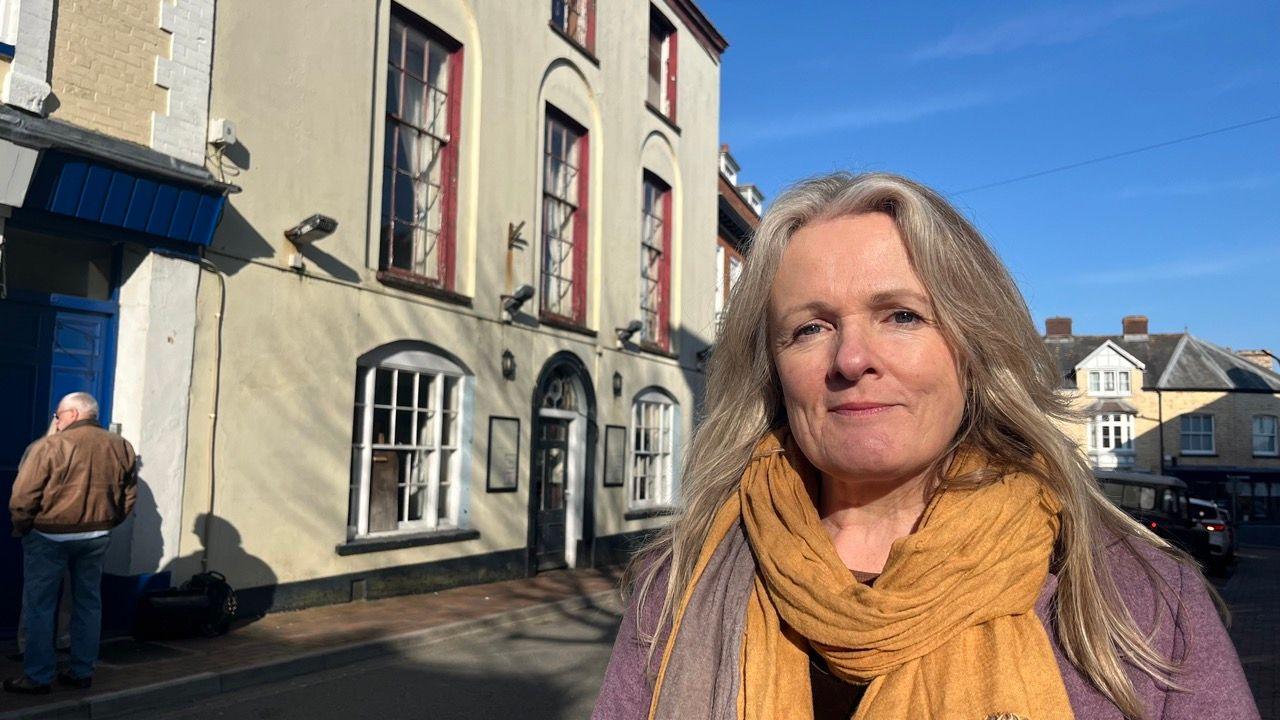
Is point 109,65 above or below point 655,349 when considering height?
above

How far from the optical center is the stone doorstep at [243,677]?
19.3 feet

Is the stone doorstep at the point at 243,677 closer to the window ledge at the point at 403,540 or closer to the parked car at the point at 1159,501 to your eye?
the window ledge at the point at 403,540

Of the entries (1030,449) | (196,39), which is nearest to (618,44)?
(196,39)

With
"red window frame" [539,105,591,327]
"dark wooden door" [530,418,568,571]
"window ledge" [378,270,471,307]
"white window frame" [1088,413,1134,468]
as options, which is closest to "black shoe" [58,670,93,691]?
"window ledge" [378,270,471,307]

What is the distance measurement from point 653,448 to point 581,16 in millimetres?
7462

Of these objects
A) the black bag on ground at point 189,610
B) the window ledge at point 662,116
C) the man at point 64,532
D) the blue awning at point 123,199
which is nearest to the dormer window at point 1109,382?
the window ledge at point 662,116

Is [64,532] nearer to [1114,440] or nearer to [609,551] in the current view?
[609,551]

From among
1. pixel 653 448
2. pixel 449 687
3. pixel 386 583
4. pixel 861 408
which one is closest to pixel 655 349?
pixel 653 448

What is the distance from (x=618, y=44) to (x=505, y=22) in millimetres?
3518

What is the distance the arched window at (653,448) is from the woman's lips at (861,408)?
48.1ft

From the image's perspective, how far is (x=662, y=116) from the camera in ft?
56.3

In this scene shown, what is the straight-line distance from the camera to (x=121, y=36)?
7891mm

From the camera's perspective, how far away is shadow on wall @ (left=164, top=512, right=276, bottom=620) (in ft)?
27.2

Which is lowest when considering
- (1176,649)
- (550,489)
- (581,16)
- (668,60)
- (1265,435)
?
(550,489)
